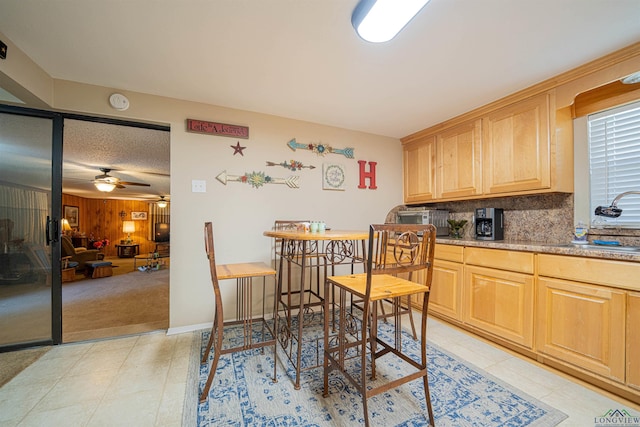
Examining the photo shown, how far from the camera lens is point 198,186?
8.04 ft

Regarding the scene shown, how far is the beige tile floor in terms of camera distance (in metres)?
1.35

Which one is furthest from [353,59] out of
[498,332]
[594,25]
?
[498,332]

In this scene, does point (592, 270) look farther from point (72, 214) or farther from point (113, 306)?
point (72, 214)

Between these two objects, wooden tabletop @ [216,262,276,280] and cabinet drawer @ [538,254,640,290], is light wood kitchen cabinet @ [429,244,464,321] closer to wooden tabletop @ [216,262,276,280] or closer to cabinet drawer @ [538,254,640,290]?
cabinet drawer @ [538,254,640,290]

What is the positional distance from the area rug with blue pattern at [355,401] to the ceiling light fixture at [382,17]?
85.2 inches

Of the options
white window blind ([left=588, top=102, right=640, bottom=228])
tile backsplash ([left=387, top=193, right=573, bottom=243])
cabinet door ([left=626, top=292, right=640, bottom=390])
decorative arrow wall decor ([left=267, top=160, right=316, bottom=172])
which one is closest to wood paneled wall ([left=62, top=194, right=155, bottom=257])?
decorative arrow wall decor ([left=267, top=160, right=316, bottom=172])

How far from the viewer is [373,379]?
166 cm

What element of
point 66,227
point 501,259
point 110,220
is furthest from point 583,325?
point 110,220

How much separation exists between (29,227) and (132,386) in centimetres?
164

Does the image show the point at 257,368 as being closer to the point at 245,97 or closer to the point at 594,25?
the point at 245,97

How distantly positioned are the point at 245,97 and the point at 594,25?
8.33ft

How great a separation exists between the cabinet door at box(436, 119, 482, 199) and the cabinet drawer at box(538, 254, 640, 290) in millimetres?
981

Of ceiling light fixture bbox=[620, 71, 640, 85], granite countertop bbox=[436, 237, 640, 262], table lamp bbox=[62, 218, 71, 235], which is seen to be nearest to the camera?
granite countertop bbox=[436, 237, 640, 262]

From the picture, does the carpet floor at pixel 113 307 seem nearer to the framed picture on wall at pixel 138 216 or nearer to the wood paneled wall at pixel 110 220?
the wood paneled wall at pixel 110 220
